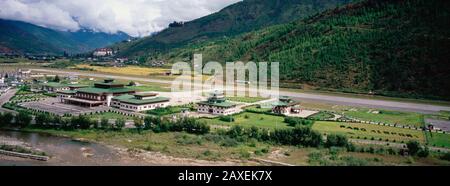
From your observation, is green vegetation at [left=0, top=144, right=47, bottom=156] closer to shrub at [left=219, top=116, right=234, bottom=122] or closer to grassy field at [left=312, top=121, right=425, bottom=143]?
shrub at [left=219, top=116, right=234, bottom=122]

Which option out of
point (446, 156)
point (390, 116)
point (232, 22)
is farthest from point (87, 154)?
point (232, 22)

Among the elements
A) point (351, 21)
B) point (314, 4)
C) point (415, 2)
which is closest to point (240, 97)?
point (351, 21)

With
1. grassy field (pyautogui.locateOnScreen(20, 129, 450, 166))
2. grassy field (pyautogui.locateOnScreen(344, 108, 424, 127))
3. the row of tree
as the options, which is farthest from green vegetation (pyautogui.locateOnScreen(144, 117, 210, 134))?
grassy field (pyautogui.locateOnScreen(344, 108, 424, 127))

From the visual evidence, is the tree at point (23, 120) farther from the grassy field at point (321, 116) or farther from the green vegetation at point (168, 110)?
the grassy field at point (321, 116)

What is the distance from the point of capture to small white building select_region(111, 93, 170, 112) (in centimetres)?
4572

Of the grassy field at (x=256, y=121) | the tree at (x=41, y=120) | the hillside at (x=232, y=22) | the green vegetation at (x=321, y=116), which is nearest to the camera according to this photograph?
the tree at (x=41, y=120)

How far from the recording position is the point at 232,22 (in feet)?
620

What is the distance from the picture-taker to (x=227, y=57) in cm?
10306

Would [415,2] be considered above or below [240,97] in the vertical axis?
above

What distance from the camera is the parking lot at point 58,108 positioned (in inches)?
1726

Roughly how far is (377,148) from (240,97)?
28.0 m

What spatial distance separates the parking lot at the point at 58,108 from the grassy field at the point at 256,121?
1339 cm
